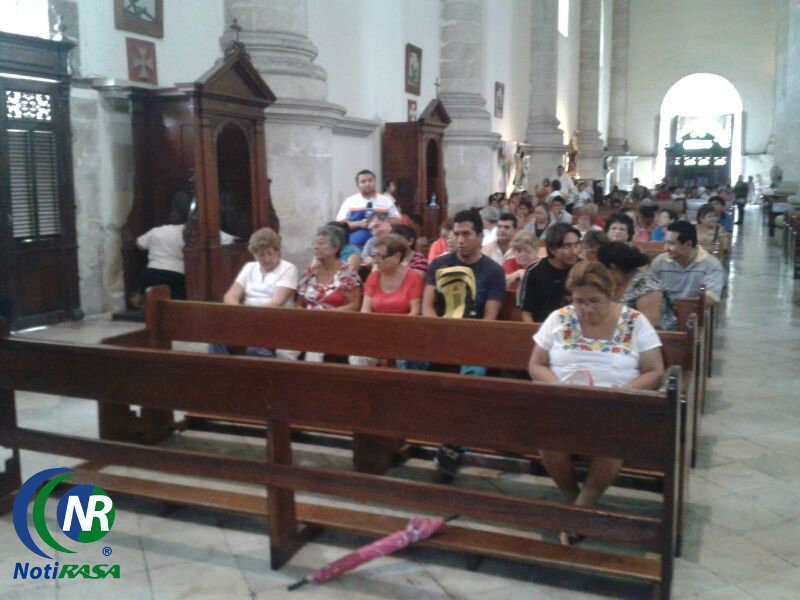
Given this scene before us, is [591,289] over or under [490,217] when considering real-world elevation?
under

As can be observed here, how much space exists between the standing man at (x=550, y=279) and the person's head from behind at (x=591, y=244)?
337mm

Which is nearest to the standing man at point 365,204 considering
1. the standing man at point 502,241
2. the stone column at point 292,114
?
the stone column at point 292,114

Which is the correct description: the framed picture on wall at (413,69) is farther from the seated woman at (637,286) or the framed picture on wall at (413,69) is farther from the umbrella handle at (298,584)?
the umbrella handle at (298,584)

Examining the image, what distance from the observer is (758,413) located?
5.20 metres

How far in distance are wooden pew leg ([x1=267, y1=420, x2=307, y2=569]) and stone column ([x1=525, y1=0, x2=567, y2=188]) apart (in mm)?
17810

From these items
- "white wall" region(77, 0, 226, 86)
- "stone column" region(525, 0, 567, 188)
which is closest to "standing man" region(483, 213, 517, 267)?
"white wall" region(77, 0, 226, 86)

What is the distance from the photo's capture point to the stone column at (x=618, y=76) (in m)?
32.0

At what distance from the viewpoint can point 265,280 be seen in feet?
17.3

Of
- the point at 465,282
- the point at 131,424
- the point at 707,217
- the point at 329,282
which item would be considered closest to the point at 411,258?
the point at 329,282

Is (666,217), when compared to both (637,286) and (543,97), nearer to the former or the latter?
(637,286)

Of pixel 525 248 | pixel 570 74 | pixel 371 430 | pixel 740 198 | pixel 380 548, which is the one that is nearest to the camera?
pixel 371 430

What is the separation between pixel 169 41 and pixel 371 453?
6020 millimetres

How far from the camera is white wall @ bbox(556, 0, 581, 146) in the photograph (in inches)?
947

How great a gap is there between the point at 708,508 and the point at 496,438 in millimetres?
1484
